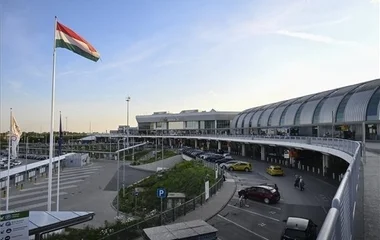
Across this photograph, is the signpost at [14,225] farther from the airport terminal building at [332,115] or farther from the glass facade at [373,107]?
the glass facade at [373,107]

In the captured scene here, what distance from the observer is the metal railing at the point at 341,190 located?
98.5 inches

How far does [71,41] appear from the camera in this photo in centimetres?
1808

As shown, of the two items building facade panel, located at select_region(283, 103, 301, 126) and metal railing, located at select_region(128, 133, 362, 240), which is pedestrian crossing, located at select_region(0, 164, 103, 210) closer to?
metal railing, located at select_region(128, 133, 362, 240)

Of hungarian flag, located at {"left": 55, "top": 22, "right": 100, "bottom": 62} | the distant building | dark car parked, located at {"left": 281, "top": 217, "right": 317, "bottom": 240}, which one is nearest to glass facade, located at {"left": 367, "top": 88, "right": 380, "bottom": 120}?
dark car parked, located at {"left": 281, "top": 217, "right": 317, "bottom": 240}

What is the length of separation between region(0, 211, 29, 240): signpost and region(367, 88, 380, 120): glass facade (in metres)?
43.5

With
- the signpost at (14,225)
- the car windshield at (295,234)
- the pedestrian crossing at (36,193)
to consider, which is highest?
the signpost at (14,225)

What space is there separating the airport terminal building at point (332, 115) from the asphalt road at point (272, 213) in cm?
875

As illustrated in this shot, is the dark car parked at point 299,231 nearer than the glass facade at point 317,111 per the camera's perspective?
Yes

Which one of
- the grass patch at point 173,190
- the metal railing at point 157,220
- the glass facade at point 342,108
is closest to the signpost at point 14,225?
the metal railing at point 157,220

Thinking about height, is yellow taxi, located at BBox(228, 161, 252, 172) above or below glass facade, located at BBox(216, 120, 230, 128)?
below

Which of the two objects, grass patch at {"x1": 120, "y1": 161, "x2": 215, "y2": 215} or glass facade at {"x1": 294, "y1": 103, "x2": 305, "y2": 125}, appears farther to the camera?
glass facade at {"x1": 294, "y1": 103, "x2": 305, "y2": 125}

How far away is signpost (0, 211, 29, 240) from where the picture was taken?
36.1ft

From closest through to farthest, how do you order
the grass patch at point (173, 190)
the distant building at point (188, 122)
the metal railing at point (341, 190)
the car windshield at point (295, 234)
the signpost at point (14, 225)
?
the metal railing at point (341, 190)
the signpost at point (14, 225)
the car windshield at point (295, 234)
the grass patch at point (173, 190)
the distant building at point (188, 122)

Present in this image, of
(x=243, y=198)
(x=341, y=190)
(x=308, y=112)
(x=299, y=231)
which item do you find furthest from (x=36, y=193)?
(x=308, y=112)
